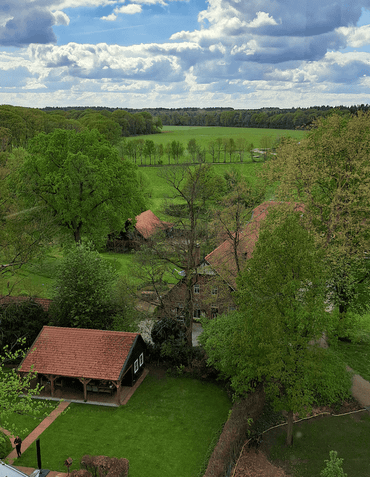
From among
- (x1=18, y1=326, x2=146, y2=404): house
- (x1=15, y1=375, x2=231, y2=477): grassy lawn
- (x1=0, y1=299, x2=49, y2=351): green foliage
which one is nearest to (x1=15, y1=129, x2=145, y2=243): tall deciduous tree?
(x1=0, y1=299, x2=49, y2=351): green foliage

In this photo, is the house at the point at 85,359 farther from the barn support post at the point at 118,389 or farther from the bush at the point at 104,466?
the bush at the point at 104,466

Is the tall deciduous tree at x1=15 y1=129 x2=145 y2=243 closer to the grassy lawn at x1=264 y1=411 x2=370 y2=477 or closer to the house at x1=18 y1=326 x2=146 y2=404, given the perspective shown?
the house at x1=18 y1=326 x2=146 y2=404

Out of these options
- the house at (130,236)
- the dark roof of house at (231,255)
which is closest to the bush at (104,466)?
the dark roof of house at (231,255)

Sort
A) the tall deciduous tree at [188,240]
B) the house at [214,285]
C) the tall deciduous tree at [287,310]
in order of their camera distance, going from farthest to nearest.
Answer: the house at [214,285] < the tall deciduous tree at [188,240] < the tall deciduous tree at [287,310]

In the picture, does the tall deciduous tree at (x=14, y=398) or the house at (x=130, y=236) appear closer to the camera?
the tall deciduous tree at (x=14, y=398)

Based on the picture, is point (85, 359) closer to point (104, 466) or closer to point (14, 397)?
point (14, 397)

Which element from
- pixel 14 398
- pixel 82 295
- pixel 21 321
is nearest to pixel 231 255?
pixel 82 295

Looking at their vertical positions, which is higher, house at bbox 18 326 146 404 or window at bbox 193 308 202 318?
house at bbox 18 326 146 404

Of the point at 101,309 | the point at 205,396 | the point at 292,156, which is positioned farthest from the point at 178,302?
the point at 292,156
